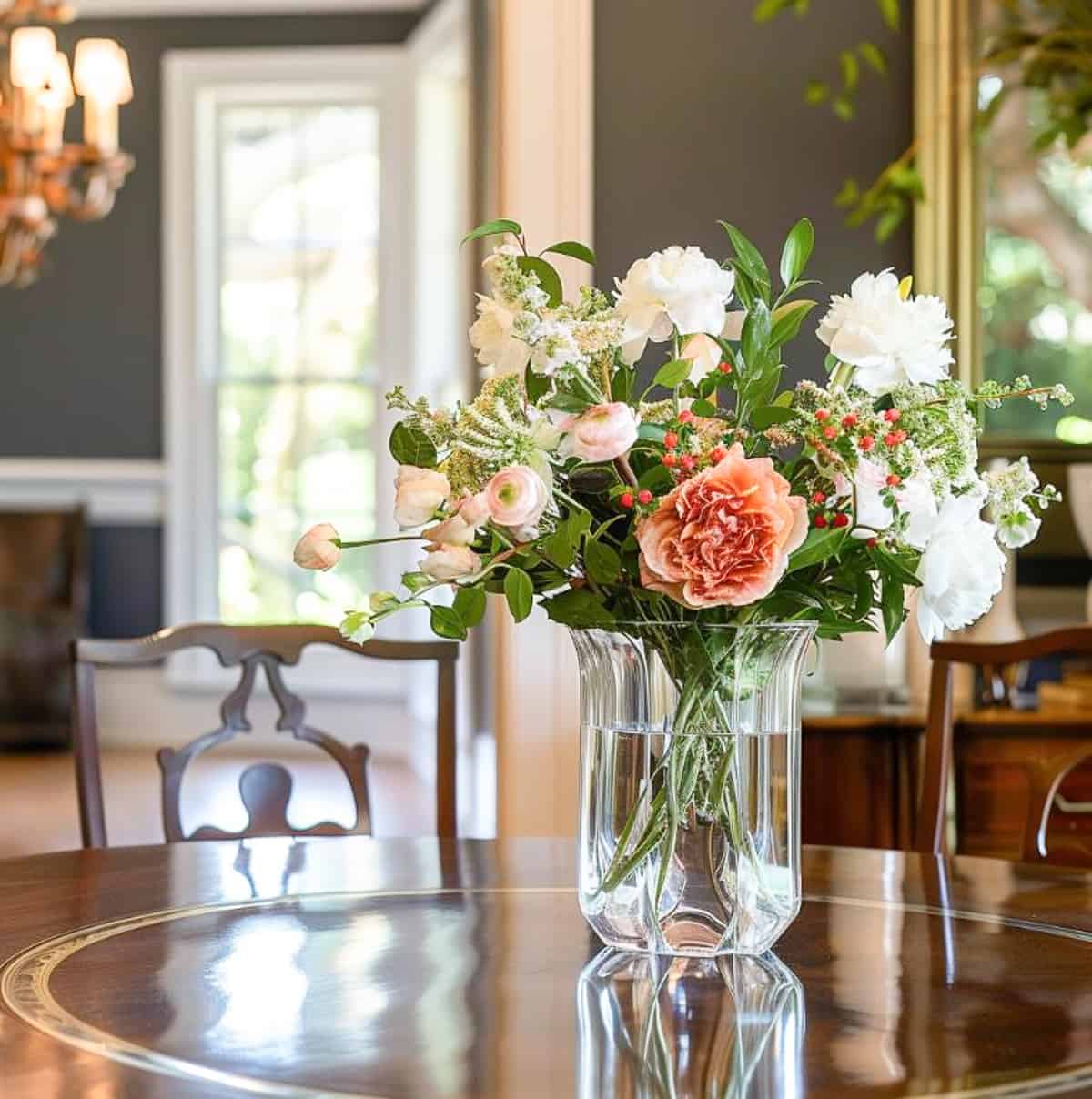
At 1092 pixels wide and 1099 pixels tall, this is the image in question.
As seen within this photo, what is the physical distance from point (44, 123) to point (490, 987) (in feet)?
14.1

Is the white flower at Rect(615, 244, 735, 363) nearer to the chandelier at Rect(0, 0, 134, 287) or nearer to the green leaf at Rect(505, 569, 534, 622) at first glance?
the green leaf at Rect(505, 569, 534, 622)

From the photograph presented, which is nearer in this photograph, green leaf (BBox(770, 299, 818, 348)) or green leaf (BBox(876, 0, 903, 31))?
green leaf (BBox(770, 299, 818, 348))

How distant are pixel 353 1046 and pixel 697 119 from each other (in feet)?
8.06

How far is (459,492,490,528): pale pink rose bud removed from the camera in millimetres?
1175

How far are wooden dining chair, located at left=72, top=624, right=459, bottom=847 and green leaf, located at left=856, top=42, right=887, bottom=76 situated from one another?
1.67 meters

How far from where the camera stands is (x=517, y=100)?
126 inches

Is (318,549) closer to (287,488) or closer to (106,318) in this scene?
(287,488)

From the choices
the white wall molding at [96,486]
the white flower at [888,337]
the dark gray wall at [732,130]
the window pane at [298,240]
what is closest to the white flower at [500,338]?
the white flower at [888,337]

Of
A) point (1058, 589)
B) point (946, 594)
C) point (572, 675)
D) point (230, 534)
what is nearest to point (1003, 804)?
point (1058, 589)

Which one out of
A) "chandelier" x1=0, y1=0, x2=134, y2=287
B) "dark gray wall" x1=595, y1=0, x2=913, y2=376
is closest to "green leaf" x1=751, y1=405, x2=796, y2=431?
"dark gray wall" x1=595, y1=0, x2=913, y2=376

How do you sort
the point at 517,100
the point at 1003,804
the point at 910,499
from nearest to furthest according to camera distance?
the point at 910,499 → the point at 1003,804 → the point at 517,100

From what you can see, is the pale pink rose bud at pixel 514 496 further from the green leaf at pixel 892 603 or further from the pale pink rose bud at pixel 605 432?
the green leaf at pixel 892 603

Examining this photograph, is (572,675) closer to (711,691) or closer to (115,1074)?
(711,691)

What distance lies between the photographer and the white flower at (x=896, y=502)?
1.19 m
